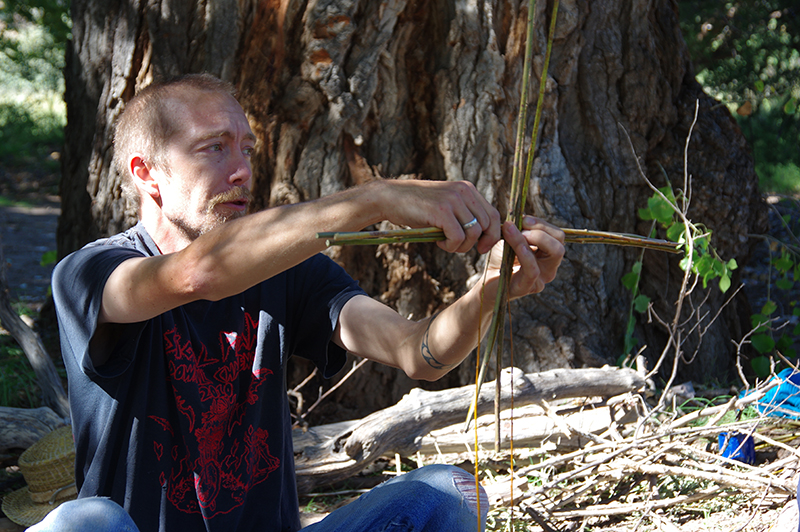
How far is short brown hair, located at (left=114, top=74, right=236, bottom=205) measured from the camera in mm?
1928

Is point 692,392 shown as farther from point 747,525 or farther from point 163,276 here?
point 163,276

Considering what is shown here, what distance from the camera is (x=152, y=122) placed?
1964mm

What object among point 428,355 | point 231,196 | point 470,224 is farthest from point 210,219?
point 470,224

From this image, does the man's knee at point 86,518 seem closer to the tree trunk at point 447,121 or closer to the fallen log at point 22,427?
the fallen log at point 22,427

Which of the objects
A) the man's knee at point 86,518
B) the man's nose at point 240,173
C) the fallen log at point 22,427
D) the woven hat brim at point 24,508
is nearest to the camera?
the man's knee at point 86,518

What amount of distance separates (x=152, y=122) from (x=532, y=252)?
3.92 ft

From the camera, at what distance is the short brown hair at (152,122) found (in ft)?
6.33

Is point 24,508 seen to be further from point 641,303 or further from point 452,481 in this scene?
point 641,303

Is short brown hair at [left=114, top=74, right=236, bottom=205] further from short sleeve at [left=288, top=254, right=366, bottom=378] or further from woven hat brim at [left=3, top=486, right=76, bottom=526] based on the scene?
woven hat brim at [left=3, top=486, right=76, bottom=526]

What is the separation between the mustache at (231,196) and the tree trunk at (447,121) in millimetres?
998

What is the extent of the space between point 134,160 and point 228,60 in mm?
1036

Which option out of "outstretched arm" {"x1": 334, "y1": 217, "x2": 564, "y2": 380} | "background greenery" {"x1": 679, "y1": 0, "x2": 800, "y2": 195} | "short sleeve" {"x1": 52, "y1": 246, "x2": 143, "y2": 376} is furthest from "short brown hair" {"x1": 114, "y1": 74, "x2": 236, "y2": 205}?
"background greenery" {"x1": 679, "y1": 0, "x2": 800, "y2": 195}

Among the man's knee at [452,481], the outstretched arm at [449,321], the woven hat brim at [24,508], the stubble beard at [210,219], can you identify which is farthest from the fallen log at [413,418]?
the stubble beard at [210,219]

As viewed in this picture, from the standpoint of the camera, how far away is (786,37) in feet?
18.7
